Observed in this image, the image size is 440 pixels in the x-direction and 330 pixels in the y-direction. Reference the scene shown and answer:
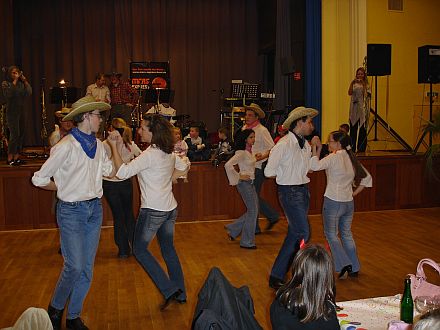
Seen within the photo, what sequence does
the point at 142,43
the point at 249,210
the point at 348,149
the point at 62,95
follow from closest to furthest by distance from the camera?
the point at 348,149, the point at 249,210, the point at 62,95, the point at 142,43

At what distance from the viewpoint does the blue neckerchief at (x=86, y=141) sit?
12.3 feet

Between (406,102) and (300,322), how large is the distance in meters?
11.8

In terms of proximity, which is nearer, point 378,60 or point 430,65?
point 430,65

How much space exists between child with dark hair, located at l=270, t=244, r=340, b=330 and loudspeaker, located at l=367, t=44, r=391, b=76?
9.03m

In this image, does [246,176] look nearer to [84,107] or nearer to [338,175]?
[338,175]

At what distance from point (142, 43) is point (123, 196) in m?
11.0

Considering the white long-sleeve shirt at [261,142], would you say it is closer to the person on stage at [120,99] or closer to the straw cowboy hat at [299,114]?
the straw cowboy hat at [299,114]

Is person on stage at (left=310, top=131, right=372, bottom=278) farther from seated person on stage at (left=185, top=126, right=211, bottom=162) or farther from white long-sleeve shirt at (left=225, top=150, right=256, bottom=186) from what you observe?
seated person on stage at (left=185, top=126, right=211, bottom=162)

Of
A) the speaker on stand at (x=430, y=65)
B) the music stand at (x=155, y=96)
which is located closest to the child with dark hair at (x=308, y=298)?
the speaker on stand at (x=430, y=65)

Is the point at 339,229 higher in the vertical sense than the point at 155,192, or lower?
lower

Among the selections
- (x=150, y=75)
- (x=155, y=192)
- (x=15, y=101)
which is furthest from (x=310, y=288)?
(x=150, y=75)

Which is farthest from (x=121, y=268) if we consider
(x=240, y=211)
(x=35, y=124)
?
(x=35, y=124)

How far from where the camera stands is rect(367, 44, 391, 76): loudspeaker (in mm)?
10766

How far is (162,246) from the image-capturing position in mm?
4520
